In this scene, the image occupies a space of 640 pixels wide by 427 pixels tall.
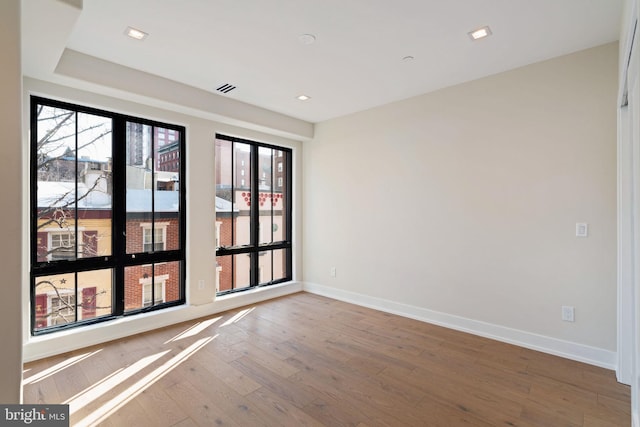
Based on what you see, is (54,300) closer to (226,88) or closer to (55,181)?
(55,181)

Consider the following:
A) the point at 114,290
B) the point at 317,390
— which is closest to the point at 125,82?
the point at 114,290

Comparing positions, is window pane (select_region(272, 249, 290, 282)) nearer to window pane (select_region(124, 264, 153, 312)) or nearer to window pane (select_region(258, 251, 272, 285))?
window pane (select_region(258, 251, 272, 285))

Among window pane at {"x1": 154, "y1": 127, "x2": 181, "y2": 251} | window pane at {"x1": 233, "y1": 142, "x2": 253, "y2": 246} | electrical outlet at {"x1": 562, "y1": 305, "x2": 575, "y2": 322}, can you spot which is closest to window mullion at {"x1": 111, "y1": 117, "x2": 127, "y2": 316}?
window pane at {"x1": 154, "y1": 127, "x2": 181, "y2": 251}

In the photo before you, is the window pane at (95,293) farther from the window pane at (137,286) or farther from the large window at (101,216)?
the window pane at (137,286)

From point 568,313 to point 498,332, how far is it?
66 centimetres

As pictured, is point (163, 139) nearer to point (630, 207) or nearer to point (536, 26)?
point (536, 26)

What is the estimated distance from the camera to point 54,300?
3.01 meters

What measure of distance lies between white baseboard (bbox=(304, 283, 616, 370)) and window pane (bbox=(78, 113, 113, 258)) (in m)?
3.24

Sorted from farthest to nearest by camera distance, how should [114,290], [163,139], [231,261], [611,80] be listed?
[231,261]
[163,139]
[114,290]
[611,80]

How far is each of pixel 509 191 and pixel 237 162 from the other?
352 centimetres

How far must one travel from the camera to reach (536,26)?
2.43m

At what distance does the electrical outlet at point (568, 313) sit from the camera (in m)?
2.84

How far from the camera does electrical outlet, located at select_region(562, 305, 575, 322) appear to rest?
2.84 metres

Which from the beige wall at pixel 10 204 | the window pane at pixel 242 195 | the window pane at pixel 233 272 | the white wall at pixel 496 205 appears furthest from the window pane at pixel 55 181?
the white wall at pixel 496 205
